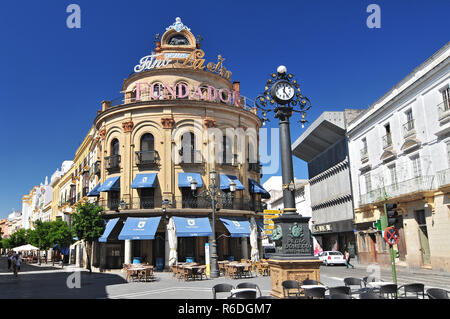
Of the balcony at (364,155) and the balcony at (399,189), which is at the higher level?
the balcony at (364,155)

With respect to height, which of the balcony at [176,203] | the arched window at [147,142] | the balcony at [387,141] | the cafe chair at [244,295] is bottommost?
the cafe chair at [244,295]

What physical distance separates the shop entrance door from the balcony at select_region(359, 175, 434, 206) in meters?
1.75

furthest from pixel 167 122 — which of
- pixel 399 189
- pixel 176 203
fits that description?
pixel 399 189

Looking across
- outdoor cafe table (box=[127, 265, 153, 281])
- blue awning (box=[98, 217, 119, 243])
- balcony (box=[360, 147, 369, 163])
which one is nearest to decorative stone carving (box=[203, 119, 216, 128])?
blue awning (box=[98, 217, 119, 243])

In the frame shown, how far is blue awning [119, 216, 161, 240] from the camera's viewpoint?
25.4m

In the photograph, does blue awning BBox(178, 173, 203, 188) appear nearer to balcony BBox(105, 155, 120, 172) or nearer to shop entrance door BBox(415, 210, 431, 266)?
balcony BBox(105, 155, 120, 172)

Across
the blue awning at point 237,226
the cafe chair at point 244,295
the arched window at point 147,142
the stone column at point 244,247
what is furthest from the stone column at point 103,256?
the cafe chair at point 244,295

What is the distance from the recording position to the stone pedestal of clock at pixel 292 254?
11008 mm

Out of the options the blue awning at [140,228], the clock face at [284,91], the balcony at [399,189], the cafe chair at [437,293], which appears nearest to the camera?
the cafe chair at [437,293]

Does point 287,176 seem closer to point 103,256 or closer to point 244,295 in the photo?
point 244,295

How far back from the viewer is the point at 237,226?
90.9 ft

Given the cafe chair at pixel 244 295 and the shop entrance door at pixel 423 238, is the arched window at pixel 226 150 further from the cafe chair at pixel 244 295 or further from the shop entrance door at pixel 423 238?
the cafe chair at pixel 244 295

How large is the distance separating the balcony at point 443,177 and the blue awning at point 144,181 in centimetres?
1837
